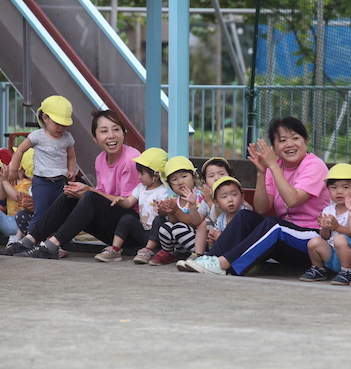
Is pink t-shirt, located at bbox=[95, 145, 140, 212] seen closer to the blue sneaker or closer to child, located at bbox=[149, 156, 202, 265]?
child, located at bbox=[149, 156, 202, 265]

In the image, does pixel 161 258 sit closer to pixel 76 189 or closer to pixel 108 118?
pixel 76 189

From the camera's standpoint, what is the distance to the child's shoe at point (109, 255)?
263 inches

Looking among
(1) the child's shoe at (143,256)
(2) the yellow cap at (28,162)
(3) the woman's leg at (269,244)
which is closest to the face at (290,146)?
(3) the woman's leg at (269,244)

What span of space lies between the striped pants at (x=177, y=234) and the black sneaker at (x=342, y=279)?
1246mm

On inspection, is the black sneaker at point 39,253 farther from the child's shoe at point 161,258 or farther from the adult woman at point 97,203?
the child's shoe at point 161,258

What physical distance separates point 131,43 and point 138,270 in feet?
68.6

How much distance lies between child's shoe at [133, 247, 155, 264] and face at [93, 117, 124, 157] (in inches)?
35.2

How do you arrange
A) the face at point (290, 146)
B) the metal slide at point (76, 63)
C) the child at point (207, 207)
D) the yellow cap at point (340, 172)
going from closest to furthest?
the yellow cap at point (340, 172) < the face at point (290, 146) < the child at point (207, 207) < the metal slide at point (76, 63)

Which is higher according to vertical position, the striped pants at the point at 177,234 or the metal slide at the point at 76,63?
the metal slide at the point at 76,63

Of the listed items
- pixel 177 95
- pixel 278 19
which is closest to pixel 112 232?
pixel 177 95

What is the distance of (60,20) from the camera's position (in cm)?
841

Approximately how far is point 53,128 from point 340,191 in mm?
2592

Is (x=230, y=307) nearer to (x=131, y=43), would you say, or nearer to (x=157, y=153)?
(x=157, y=153)

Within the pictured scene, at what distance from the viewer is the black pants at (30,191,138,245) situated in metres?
6.69
